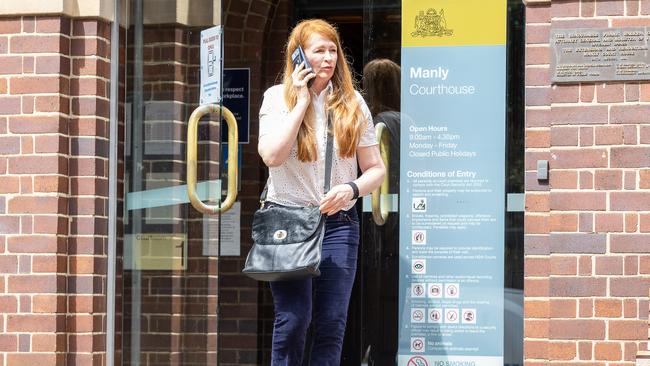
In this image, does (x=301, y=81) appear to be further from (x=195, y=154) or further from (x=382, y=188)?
(x=382, y=188)

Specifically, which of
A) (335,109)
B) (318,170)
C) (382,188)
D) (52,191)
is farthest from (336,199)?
(52,191)

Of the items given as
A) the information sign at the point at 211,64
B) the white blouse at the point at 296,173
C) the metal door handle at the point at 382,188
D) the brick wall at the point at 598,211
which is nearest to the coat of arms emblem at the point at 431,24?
the metal door handle at the point at 382,188

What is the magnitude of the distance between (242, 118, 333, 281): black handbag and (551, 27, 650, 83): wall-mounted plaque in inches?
56.1

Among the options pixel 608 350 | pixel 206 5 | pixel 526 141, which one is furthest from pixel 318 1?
pixel 608 350

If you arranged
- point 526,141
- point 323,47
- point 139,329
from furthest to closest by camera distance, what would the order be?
point 139,329
point 526,141
point 323,47

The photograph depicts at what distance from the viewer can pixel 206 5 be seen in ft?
23.1

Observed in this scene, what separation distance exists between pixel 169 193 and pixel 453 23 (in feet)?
5.47

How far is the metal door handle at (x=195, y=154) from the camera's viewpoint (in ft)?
22.4

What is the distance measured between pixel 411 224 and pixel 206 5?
1505 millimetres

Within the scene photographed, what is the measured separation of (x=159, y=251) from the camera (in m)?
7.12

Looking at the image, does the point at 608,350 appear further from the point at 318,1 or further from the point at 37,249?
the point at 318,1

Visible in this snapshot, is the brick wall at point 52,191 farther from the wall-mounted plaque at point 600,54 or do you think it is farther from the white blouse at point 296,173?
the wall-mounted plaque at point 600,54

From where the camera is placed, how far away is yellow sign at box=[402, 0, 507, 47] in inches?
274

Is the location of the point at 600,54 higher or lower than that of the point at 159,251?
higher
